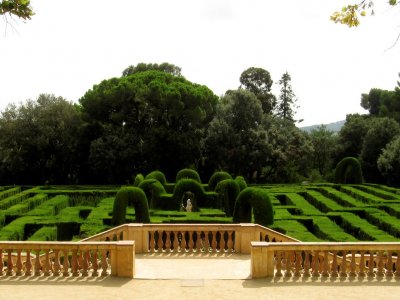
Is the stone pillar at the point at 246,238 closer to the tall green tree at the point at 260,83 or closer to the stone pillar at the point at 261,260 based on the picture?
the stone pillar at the point at 261,260

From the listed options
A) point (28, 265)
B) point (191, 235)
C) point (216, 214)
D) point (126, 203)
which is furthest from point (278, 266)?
point (216, 214)

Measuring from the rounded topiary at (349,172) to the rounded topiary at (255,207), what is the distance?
24012mm

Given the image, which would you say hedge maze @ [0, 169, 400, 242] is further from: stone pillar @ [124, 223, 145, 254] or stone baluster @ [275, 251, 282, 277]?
stone baluster @ [275, 251, 282, 277]

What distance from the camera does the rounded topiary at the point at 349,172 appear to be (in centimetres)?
4266

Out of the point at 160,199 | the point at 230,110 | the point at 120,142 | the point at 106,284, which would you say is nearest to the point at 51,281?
the point at 106,284

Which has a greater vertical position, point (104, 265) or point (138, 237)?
point (138, 237)

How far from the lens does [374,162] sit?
5138cm

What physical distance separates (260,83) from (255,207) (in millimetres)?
52747

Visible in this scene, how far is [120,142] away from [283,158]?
15589 mm

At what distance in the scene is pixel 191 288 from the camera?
37.0ft

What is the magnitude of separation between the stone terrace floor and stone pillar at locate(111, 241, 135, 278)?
0.19m

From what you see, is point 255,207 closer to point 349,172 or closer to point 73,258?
point 73,258

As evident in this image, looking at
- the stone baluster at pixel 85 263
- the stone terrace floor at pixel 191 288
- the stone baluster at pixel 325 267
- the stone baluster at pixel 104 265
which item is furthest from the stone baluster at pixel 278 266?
the stone baluster at pixel 85 263

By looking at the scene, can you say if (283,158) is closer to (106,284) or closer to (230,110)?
(230,110)
